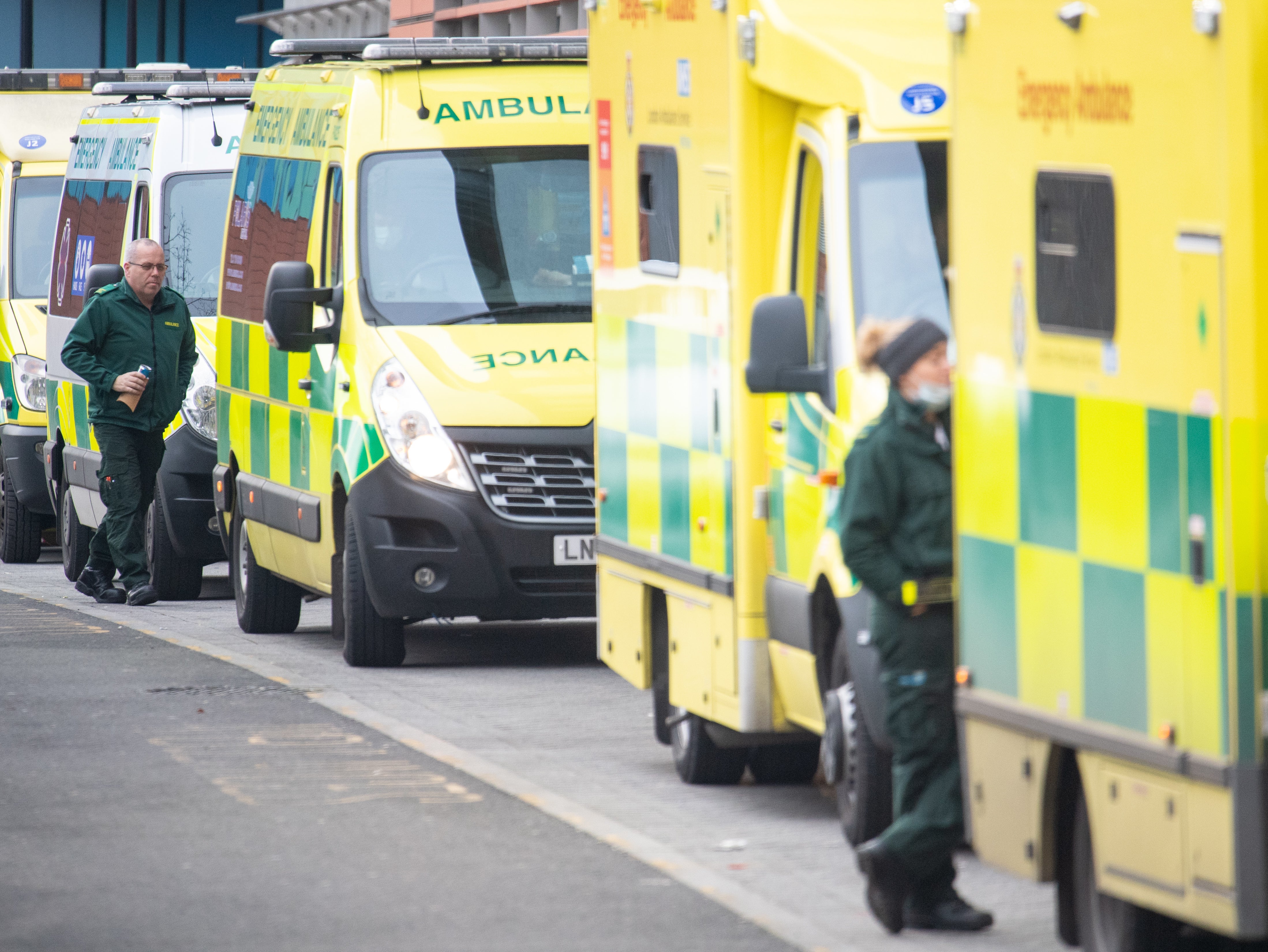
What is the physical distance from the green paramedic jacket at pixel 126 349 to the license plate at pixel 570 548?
4.04 meters

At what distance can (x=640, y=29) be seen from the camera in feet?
32.1

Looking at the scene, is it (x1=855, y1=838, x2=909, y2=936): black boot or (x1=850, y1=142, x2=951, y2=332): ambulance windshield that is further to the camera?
(x1=850, y1=142, x2=951, y2=332): ambulance windshield

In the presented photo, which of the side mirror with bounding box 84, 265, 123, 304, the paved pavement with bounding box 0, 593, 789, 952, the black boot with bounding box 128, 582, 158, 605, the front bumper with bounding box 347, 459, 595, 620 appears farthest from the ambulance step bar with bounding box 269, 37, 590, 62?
the black boot with bounding box 128, 582, 158, 605

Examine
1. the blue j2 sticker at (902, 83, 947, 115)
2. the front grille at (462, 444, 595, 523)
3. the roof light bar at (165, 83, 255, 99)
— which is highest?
the roof light bar at (165, 83, 255, 99)

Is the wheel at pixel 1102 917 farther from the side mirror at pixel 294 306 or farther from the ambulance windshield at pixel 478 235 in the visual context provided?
the side mirror at pixel 294 306

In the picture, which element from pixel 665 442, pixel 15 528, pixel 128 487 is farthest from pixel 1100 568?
pixel 15 528

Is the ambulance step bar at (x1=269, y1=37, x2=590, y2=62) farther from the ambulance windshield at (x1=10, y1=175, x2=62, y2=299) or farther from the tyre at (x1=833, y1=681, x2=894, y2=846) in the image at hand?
the ambulance windshield at (x1=10, y1=175, x2=62, y2=299)

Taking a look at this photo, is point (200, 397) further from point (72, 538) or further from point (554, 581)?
point (554, 581)

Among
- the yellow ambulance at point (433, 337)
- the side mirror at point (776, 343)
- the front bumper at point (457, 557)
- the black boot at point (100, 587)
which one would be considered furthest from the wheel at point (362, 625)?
the side mirror at point (776, 343)

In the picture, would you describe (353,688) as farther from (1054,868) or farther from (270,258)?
(1054,868)

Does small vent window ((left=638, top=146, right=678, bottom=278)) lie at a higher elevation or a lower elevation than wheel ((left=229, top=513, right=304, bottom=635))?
higher

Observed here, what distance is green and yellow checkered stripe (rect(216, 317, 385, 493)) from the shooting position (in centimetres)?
1274

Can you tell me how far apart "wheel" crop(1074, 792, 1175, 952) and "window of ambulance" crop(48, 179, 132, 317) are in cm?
1201

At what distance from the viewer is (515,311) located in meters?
12.8
